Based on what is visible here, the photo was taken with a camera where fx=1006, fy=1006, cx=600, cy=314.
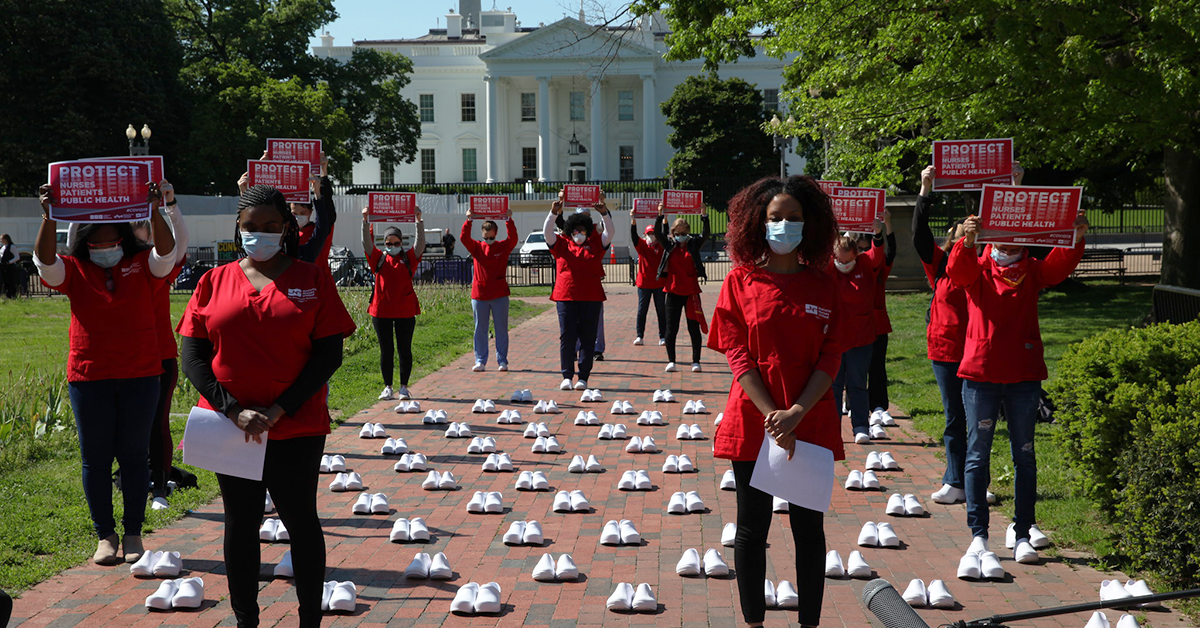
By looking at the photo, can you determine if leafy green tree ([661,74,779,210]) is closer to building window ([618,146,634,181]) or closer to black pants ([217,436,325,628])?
building window ([618,146,634,181])

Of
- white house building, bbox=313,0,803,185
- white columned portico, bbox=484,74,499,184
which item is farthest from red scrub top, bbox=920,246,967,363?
white columned portico, bbox=484,74,499,184

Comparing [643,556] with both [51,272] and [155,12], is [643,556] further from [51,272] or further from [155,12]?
[155,12]

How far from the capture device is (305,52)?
55.8 metres

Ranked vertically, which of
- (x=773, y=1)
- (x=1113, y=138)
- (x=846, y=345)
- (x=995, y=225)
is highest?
(x=773, y=1)

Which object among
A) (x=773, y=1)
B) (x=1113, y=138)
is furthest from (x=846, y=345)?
(x=773, y=1)

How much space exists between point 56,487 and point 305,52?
52.7 m

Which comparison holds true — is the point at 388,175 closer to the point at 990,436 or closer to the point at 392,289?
the point at 392,289

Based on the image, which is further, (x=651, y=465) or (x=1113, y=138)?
(x=1113, y=138)

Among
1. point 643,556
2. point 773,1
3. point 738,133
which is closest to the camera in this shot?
point 643,556

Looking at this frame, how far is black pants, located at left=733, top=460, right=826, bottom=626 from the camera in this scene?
161 inches

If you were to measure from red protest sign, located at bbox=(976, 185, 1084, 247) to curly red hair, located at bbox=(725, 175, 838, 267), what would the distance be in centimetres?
162

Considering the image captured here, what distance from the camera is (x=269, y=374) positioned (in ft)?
13.2

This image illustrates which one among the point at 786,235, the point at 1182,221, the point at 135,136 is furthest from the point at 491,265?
the point at 135,136

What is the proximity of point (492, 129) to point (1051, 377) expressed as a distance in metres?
65.3
